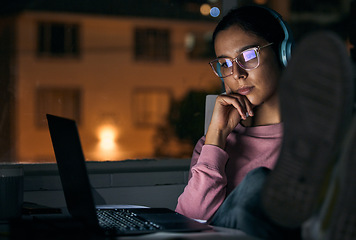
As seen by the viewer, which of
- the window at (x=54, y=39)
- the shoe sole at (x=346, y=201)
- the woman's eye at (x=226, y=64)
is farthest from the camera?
the window at (x=54, y=39)

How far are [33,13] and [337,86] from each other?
1120 inches

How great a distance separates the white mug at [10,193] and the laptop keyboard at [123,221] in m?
0.23

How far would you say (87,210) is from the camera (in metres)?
1.08

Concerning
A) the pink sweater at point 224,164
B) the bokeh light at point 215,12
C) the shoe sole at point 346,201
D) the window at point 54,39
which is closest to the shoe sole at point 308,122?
the shoe sole at point 346,201

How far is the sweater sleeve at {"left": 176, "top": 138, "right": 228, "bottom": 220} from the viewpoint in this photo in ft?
5.11

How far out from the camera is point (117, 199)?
213 centimetres

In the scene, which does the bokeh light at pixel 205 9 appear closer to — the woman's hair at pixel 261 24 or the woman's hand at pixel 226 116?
the woman's hair at pixel 261 24

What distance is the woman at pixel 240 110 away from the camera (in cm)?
158

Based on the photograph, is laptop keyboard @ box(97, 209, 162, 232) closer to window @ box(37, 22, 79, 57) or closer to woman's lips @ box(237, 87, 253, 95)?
woman's lips @ box(237, 87, 253, 95)

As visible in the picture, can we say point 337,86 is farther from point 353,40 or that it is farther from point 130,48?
point 130,48

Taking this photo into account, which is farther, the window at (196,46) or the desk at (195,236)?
the window at (196,46)

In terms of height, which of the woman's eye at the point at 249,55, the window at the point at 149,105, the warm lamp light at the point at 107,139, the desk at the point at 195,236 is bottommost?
the warm lamp light at the point at 107,139

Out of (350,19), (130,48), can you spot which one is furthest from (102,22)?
(350,19)

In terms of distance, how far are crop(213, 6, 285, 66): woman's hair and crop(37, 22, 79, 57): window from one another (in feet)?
83.6
